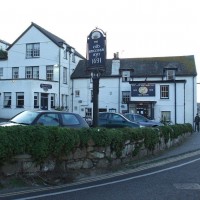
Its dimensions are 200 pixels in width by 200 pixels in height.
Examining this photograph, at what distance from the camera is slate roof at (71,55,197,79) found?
160ft

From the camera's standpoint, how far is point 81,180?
9.94m

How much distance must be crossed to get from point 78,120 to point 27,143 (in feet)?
16.7

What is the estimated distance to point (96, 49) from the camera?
14.0 m

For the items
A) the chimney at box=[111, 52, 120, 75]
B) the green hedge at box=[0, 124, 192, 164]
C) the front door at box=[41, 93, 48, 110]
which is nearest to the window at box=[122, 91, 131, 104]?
Result: the chimney at box=[111, 52, 120, 75]

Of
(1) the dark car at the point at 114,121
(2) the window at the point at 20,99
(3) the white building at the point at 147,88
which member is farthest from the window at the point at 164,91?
(1) the dark car at the point at 114,121

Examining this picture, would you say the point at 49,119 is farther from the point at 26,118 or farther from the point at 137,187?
the point at 137,187

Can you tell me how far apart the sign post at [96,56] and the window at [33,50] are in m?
38.1

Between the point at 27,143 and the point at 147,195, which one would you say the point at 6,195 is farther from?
the point at 147,195

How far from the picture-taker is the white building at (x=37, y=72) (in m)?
46.3

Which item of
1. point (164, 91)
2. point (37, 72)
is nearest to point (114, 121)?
point (164, 91)

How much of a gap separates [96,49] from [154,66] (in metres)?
37.6

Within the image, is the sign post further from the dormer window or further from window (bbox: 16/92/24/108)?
the dormer window

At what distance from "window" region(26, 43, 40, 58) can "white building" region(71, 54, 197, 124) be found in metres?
5.93

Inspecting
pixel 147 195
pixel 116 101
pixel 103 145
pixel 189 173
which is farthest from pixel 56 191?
pixel 116 101
